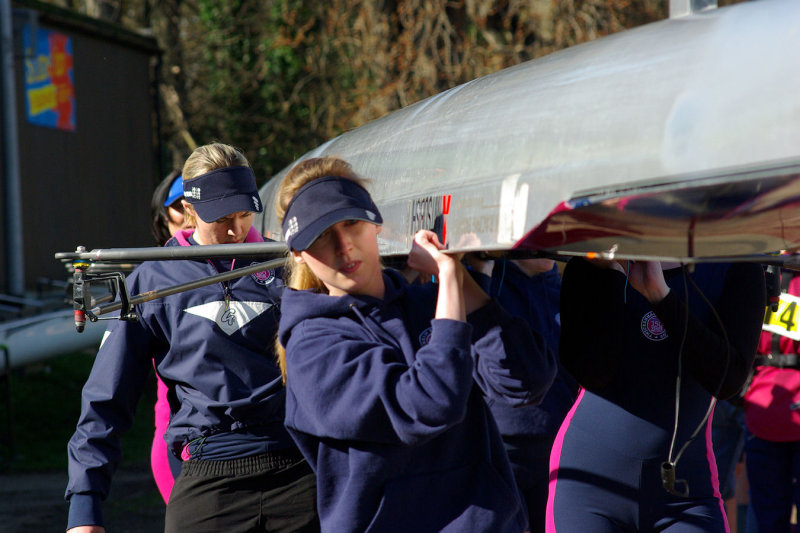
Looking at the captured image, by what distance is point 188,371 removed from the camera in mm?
3082

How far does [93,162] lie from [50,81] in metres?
1.58

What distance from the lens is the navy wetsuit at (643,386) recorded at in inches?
112

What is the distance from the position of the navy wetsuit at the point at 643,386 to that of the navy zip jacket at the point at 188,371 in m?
0.97

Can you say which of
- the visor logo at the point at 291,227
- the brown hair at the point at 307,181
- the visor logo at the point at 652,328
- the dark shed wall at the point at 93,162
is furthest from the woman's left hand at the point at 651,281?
the dark shed wall at the point at 93,162

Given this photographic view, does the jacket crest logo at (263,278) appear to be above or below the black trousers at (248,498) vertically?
above

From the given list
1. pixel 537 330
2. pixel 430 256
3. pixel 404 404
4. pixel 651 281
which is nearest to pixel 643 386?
pixel 651 281

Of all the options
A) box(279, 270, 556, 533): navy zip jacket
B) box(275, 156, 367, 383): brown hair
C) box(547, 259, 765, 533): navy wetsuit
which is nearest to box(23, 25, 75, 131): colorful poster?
box(275, 156, 367, 383): brown hair

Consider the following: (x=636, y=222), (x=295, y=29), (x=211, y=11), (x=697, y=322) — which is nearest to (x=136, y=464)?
(x=697, y=322)

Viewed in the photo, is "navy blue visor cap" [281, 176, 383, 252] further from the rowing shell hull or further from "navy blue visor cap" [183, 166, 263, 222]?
"navy blue visor cap" [183, 166, 263, 222]

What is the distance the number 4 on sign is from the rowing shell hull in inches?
70.6

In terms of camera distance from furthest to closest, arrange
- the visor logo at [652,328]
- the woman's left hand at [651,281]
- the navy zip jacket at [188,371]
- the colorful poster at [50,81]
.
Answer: the colorful poster at [50,81] < the navy zip jacket at [188,371] < the visor logo at [652,328] < the woman's left hand at [651,281]

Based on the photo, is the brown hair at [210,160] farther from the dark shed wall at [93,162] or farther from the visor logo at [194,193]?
the dark shed wall at [93,162]

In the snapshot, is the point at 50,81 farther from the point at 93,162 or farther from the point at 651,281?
the point at 651,281

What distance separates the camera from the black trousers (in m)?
3.03
